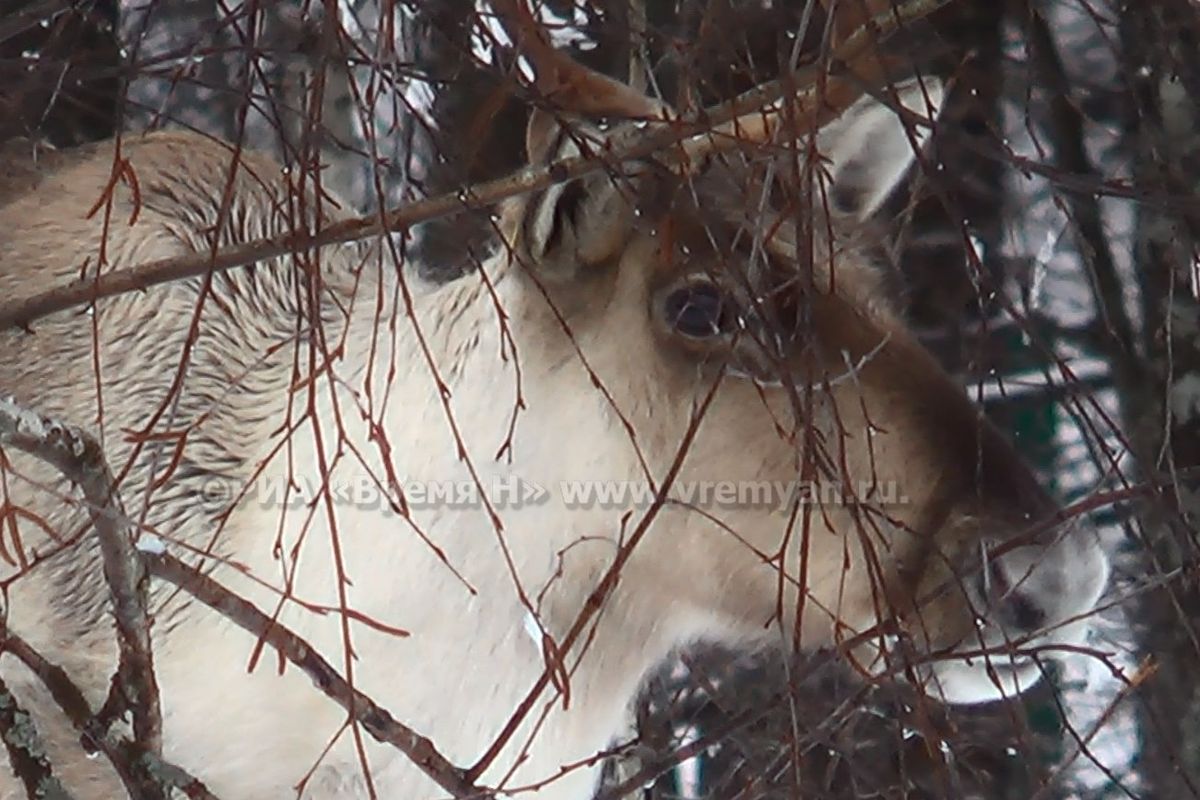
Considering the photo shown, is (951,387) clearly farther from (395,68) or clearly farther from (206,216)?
(206,216)

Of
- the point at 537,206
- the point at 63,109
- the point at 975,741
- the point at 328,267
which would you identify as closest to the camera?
the point at 975,741

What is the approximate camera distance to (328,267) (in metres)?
3.02

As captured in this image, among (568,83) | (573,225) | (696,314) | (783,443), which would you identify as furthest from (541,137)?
(783,443)

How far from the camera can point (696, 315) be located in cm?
249

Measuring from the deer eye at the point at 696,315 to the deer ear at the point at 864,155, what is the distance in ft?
1.13

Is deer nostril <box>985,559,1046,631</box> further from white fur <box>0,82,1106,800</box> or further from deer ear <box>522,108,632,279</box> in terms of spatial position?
deer ear <box>522,108,632,279</box>

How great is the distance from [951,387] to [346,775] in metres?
1.20

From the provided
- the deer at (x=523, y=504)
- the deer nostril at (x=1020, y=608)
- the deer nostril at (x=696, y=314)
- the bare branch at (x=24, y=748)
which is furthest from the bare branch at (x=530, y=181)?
the deer nostril at (x=1020, y=608)

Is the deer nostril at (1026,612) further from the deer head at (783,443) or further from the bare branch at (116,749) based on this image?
the bare branch at (116,749)

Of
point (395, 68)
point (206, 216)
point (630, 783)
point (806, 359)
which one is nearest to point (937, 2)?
point (806, 359)

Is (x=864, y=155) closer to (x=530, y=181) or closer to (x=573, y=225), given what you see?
(x=573, y=225)

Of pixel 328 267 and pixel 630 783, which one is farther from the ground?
Answer: pixel 328 267

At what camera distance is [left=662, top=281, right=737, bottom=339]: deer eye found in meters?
2.44

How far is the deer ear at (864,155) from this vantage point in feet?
8.81
